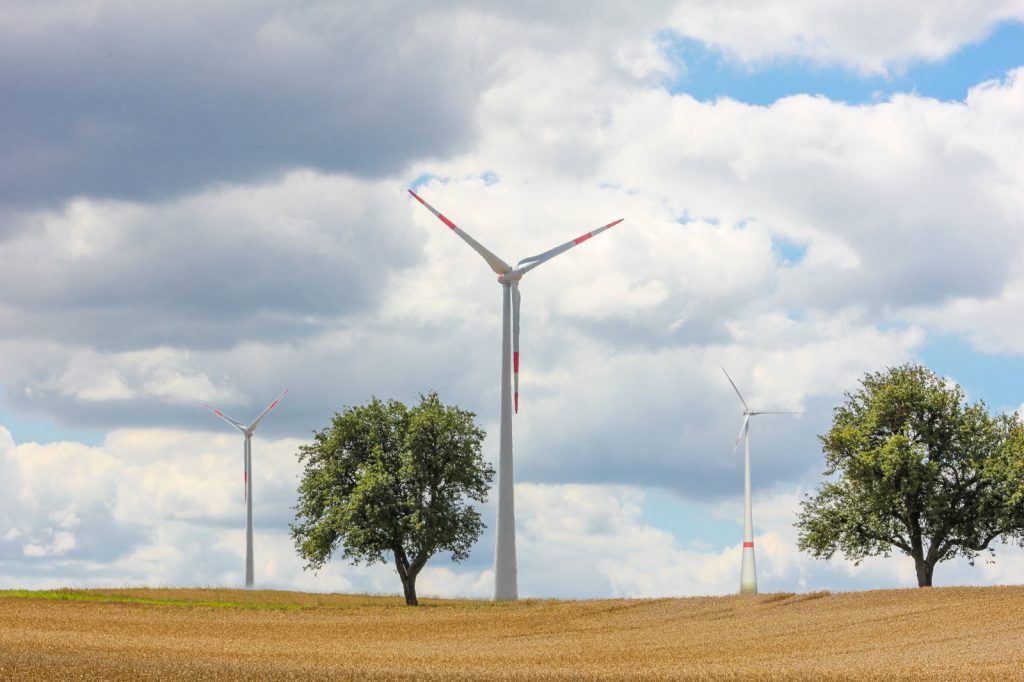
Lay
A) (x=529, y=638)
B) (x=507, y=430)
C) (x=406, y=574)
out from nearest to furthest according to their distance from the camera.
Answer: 1. (x=529, y=638)
2. (x=507, y=430)
3. (x=406, y=574)

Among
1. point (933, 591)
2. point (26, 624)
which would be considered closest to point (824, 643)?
point (933, 591)

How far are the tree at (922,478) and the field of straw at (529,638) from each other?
33.8 feet

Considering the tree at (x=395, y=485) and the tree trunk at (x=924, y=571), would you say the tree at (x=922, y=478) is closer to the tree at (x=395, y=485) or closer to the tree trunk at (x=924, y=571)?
the tree trunk at (x=924, y=571)

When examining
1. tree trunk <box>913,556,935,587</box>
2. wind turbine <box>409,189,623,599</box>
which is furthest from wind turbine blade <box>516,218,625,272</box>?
tree trunk <box>913,556,935,587</box>

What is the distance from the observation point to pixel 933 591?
5469 centimetres

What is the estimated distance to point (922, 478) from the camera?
6400cm

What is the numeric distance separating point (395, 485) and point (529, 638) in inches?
970

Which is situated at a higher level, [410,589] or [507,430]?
[507,430]

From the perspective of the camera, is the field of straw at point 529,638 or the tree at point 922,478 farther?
the tree at point 922,478

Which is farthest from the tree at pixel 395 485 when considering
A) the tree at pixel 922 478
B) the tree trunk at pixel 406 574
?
the tree at pixel 922 478

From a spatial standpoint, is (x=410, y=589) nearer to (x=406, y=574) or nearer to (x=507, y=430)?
(x=406, y=574)

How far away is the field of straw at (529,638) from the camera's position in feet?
102

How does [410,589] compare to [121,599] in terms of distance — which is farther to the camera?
[410,589]

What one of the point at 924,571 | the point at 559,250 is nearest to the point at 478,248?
the point at 559,250
